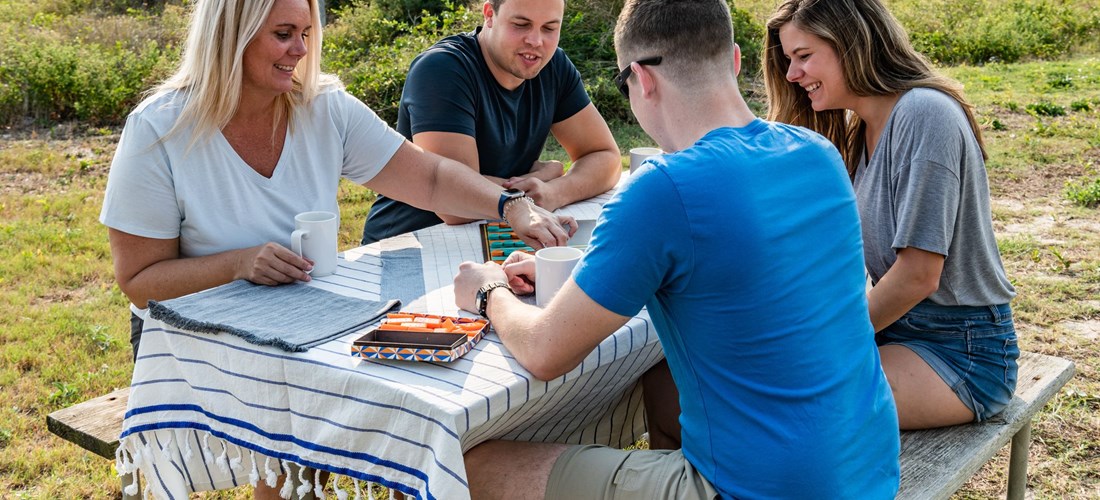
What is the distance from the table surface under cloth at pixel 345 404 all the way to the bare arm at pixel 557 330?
0.14 ft

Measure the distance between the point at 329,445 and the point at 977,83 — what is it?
9517 millimetres

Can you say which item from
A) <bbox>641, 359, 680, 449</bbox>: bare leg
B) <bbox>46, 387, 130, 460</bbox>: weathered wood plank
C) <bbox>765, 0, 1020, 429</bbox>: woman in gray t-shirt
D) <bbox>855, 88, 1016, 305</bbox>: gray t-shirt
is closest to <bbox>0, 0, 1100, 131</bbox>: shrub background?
<bbox>46, 387, 130, 460</bbox>: weathered wood plank

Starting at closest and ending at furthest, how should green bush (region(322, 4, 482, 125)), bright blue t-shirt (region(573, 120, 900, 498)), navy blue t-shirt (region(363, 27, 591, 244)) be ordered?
bright blue t-shirt (region(573, 120, 900, 498)) → navy blue t-shirt (region(363, 27, 591, 244)) → green bush (region(322, 4, 482, 125))

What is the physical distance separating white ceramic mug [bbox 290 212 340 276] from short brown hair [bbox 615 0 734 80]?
0.93 meters

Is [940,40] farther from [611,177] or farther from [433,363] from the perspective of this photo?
[433,363]

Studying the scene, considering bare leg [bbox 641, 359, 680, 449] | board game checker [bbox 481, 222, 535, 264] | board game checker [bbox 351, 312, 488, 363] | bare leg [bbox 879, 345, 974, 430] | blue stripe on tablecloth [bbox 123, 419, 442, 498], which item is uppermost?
board game checker [bbox 351, 312, 488, 363]

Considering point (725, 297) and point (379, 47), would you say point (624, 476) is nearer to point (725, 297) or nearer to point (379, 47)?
point (725, 297)

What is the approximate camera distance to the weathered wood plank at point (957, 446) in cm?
219

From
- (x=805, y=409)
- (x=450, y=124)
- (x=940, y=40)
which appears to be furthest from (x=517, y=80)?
(x=940, y=40)

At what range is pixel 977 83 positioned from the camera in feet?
32.3

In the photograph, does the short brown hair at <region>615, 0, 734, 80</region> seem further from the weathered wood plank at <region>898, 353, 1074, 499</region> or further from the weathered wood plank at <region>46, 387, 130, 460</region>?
the weathered wood plank at <region>46, 387, 130, 460</region>

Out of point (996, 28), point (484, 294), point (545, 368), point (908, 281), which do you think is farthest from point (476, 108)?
point (996, 28)

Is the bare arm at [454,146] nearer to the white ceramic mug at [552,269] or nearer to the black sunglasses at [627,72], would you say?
the white ceramic mug at [552,269]

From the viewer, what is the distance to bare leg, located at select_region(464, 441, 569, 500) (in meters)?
1.93
